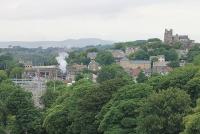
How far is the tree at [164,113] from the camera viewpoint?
111 feet

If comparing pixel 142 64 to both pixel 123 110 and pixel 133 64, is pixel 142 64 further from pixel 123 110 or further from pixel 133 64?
pixel 123 110

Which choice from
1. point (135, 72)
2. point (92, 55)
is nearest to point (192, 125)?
point (135, 72)

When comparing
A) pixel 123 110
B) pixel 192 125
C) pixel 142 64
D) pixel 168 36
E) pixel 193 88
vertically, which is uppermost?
pixel 193 88

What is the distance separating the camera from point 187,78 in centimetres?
4300

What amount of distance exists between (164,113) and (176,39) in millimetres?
134812

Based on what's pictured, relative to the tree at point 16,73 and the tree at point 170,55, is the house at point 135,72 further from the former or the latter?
the tree at point 16,73

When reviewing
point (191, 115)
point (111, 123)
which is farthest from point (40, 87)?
point (191, 115)

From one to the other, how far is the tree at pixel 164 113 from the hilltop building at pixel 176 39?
399 ft

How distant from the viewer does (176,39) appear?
6599 inches

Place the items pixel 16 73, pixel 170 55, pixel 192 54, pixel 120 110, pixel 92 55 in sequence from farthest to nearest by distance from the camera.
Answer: pixel 92 55, pixel 170 55, pixel 16 73, pixel 192 54, pixel 120 110

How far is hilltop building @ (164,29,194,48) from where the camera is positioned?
521 ft

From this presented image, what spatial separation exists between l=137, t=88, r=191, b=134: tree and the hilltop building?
122m

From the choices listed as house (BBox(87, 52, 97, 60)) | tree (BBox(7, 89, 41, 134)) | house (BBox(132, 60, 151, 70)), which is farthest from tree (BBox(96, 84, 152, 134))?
house (BBox(87, 52, 97, 60))

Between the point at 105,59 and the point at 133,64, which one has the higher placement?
the point at 105,59
